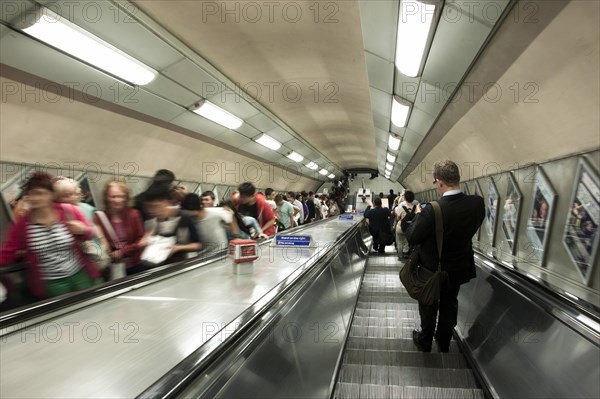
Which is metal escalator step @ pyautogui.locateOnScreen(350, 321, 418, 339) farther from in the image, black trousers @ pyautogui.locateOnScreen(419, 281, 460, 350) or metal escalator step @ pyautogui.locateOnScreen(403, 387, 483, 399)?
metal escalator step @ pyautogui.locateOnScreen(403, 387, 483, 399)

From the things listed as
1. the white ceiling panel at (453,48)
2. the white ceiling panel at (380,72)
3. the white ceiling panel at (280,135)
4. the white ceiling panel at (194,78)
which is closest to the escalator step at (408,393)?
the white ceiling panel at (453,48)

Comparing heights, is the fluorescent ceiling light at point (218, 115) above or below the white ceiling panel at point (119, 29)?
below

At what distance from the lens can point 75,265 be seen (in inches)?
93.0

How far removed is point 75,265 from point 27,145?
4843 millimetres

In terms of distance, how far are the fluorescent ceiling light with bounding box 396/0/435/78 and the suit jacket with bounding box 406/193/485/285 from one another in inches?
75.7

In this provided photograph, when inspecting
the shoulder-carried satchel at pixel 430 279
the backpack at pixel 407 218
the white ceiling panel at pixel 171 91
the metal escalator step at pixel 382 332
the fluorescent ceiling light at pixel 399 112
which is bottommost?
the metal escalator step at pixel 382 332

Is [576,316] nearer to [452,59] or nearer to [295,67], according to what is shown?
[452,59]

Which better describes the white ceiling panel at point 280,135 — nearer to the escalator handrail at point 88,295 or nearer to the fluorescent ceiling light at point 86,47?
the fluorescent ceiling light at point 86,47

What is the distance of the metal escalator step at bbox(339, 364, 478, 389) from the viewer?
2768 mm

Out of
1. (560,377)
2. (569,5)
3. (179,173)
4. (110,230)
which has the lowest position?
(560,377)

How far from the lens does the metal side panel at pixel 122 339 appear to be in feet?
4.24

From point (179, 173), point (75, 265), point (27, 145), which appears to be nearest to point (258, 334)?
point (75, 265)

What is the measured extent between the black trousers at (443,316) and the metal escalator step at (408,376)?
0.43 metres

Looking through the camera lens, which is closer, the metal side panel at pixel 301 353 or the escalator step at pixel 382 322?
the metal side panel at pixel 301 353
